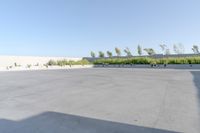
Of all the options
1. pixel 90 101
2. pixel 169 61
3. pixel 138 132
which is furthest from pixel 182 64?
pixel 138 132

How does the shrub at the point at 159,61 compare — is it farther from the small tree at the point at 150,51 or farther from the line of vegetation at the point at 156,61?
the small tree at the point at 150,51

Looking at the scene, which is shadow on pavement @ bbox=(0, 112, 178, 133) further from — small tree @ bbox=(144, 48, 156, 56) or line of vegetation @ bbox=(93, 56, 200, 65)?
small tree @ bbox=(144, 48, 156, 56)

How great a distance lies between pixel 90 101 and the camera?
216 inches

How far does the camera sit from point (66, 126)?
3.44m

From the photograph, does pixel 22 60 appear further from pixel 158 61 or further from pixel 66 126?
pixel 66 126

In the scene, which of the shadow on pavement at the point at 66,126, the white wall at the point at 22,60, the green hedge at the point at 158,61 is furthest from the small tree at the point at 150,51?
the shadow on pavement at the point at 66,126

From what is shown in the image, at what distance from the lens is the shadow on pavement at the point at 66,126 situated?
10.5 ft

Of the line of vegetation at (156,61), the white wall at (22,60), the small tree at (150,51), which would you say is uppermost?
the small tree at (150,51)

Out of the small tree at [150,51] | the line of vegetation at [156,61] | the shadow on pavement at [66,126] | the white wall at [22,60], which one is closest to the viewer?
the shadow on pavement at [66,126]

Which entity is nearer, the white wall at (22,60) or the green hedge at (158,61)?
the green hedge at (158,61)

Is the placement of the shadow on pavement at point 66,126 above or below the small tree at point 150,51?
below

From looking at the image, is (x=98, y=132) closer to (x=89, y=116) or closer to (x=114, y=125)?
(x=114, y=125)

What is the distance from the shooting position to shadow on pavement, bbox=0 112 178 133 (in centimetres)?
320

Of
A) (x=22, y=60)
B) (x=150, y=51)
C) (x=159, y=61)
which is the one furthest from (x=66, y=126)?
(x=150, y=51)
